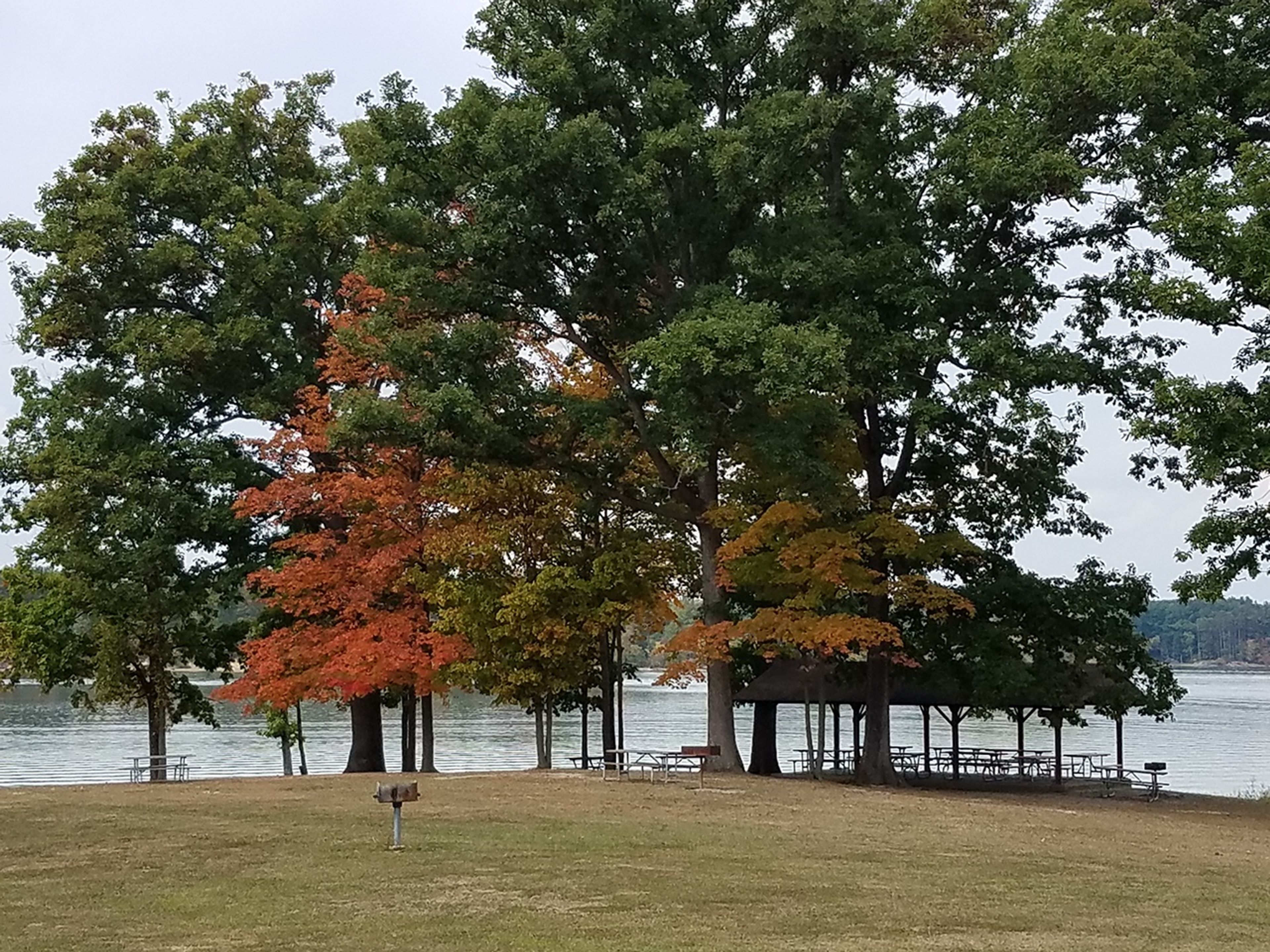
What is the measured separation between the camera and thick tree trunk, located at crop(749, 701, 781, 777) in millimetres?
31484

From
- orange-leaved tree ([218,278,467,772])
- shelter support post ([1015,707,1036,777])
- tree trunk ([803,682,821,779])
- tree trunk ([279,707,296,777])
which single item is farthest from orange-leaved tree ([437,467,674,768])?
shelter support post ([1015,707,1036,777])

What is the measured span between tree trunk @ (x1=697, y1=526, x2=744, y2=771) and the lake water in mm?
1242

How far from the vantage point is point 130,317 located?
29672 mm

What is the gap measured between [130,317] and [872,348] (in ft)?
53.2

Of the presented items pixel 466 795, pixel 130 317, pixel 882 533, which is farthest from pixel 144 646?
pixel 882 533

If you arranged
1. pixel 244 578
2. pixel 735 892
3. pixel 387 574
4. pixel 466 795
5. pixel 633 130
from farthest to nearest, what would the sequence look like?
pixel 244 578 → pixel 387 574 → pixel 633 130 → pixel 466 795 → pixel 735 892

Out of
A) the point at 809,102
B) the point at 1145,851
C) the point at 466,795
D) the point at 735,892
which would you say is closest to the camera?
the point at 735,892

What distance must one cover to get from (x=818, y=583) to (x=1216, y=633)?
175378 mm

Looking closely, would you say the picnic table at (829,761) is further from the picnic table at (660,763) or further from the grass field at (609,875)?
the grass field at (609,875)

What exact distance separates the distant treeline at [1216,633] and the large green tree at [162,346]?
150290mm

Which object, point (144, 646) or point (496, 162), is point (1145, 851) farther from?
point (144, 646)

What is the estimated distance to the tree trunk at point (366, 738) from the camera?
100 feet

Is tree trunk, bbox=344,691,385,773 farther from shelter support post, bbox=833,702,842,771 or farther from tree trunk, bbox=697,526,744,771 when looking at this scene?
shelter support post, bbox=833,702,842,771

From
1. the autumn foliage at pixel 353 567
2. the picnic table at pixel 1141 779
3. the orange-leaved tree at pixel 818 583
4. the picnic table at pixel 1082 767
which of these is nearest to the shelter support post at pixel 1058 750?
the picnic table at pixel 1082 767
